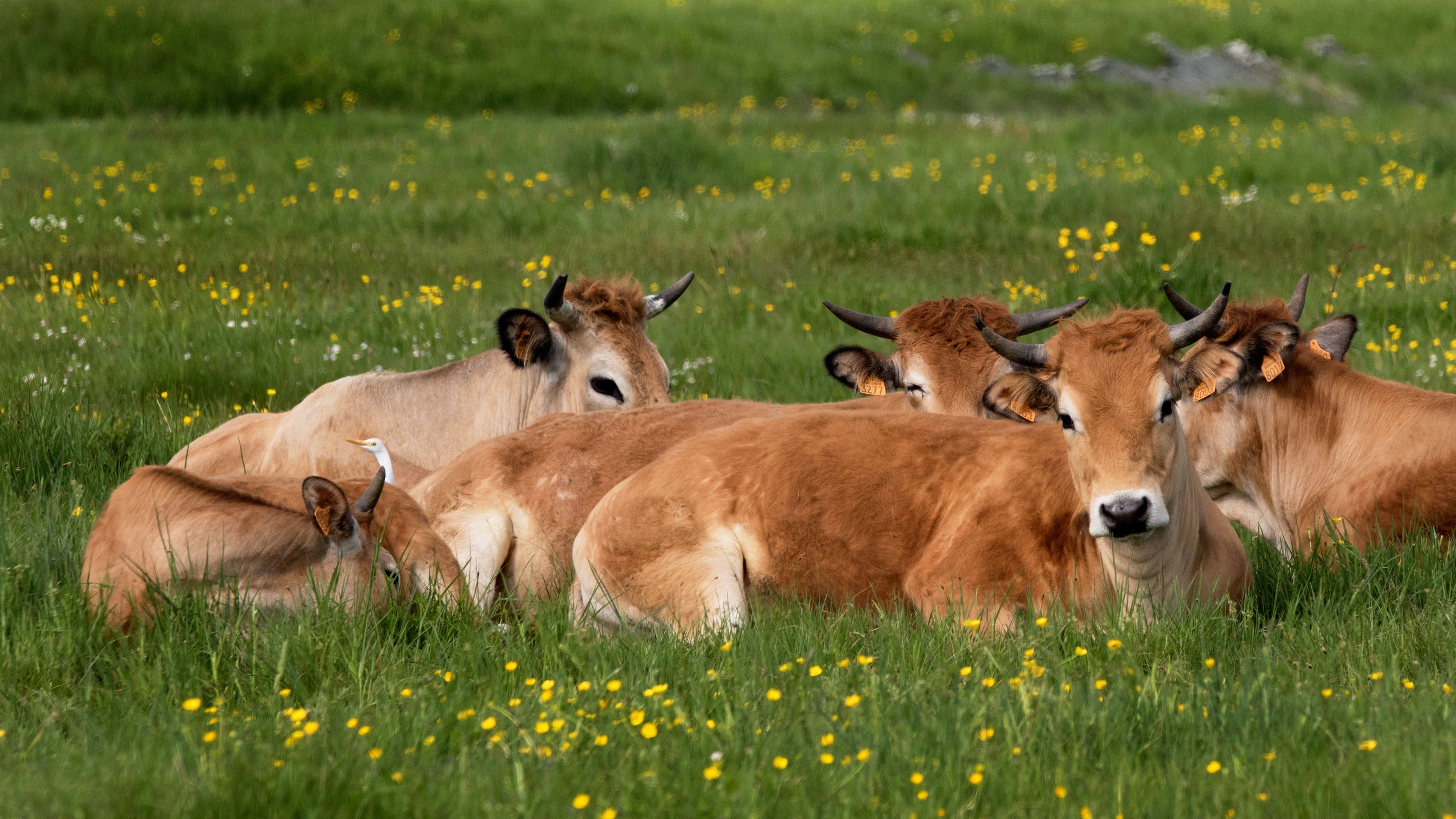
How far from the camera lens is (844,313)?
693cm

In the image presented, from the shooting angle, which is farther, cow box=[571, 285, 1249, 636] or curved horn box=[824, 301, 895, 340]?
curved horn box=[824, 301, 895, 340]

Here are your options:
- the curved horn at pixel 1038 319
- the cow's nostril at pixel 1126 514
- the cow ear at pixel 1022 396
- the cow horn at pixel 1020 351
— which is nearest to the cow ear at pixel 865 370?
the curved horn at pixel 1038 319

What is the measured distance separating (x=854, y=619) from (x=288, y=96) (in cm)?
2003

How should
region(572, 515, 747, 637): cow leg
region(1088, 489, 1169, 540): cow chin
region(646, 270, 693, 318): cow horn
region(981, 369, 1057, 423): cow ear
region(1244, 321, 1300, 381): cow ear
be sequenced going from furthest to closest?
region(646, 270, 693, 318): cow horn
region(1244, 321, 1300, 381): cow ear
region(981, 369, 1057, 423): cow ear
region(572, 515, 747, 637): cow leg
region(1088, 489, 1169, 540): cow chin

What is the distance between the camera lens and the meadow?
11.5 feet

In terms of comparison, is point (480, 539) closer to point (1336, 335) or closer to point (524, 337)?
point (524, 337)

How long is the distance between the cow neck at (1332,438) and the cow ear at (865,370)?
1718 millimetres

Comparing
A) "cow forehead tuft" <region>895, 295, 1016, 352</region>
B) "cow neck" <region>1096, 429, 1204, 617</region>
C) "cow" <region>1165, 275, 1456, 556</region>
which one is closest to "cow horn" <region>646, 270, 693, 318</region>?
"cow forehead tuft" <region>895, 295, 1016, 352</region>

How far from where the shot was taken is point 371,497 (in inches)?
205

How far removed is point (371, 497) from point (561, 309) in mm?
2337

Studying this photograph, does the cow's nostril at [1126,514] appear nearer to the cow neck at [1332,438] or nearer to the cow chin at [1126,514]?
the cow chin at [1126,514]

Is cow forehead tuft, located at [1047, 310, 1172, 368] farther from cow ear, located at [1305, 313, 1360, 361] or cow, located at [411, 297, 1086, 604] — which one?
cow ear, located at [1305, 313, 1360, 361]

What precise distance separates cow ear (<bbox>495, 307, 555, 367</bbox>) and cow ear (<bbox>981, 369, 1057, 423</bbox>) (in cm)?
269

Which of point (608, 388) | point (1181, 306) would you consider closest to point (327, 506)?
point (608, 388)
